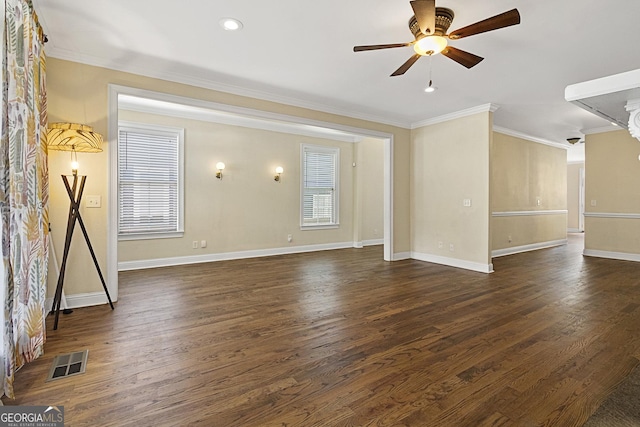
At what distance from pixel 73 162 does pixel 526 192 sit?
8.38m

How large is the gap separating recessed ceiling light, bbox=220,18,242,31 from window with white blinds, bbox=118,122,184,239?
3316 mm

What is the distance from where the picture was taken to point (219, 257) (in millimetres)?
6168

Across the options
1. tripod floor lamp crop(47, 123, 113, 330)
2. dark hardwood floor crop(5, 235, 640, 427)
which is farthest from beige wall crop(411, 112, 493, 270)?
tripod floor lamp crop(47, 123, 113, 330)

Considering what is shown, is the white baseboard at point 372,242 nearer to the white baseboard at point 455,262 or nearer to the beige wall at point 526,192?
the white baseboard at point 455,262

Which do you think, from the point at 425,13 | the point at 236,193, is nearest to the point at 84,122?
the point at 236,193

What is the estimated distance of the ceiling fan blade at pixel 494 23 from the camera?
7.13ft

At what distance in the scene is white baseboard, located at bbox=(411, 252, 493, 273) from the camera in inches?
208

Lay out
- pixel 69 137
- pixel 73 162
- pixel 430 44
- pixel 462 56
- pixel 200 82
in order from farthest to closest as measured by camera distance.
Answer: pixel 200 82 → pixel 73 162 → pixel 69 137 → pixel 462 56 → pixel 430 44

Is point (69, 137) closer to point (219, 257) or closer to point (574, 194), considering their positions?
point (219, 257)

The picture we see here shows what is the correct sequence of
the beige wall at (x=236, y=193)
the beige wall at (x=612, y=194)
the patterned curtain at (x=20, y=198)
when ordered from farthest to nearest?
the beige wall at (x=612, y=194) < the beige wall at (x=236, y=193) < the patterned curtain at (x=20, y=198)

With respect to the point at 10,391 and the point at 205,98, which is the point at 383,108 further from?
the point at 10,391

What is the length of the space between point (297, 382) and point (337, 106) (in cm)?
426

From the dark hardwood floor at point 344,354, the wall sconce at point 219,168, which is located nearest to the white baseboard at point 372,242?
the dark hardwood floor at point 344,354

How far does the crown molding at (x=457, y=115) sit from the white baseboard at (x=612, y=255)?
429cm
